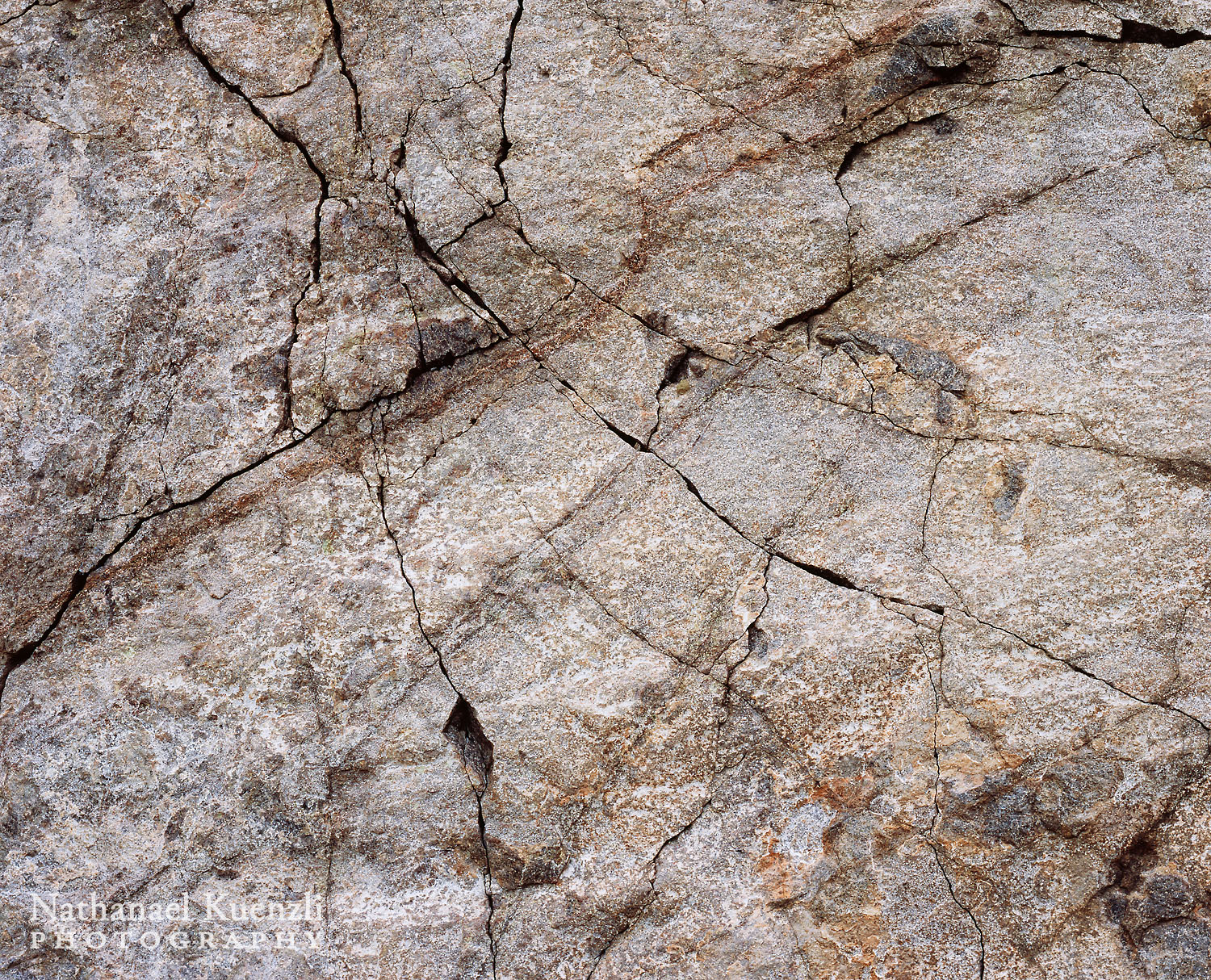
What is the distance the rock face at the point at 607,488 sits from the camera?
1.93 m

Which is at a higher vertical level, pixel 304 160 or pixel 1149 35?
pixel 1149 35

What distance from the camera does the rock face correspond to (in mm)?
1933

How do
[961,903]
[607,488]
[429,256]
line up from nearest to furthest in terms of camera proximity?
1. [961,903]
2. [607,488]
3. [429,256]

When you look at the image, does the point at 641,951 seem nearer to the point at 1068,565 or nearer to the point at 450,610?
the point at 450,610

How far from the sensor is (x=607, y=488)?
2.07 m

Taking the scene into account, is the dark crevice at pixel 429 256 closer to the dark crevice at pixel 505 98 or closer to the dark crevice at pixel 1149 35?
the dark crevice at pixel 505 98

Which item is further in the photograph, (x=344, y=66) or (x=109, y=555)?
(x=344, y=66)

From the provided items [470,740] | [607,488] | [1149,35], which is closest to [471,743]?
[470,740]

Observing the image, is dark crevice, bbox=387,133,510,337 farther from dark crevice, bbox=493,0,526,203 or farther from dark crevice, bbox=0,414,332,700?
dark crevice, bbox=0,414,332,700

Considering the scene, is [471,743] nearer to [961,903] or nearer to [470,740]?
[470,740]

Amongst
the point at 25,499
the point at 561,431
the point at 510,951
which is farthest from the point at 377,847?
the point at 25,499

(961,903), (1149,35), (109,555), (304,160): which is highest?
(1149,35)

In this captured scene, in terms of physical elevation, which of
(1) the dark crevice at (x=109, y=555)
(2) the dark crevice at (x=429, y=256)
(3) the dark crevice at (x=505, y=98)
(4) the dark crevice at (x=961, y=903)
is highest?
(3) the dark crevice at (x=505, y=98)

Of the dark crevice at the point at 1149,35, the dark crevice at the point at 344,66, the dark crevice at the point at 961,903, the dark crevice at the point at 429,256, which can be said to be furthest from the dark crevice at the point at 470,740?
the dark crevice at the point at 1149,35
